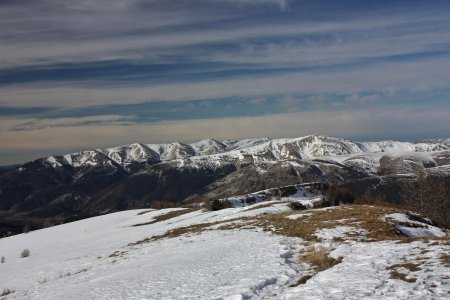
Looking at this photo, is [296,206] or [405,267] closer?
[405,267]

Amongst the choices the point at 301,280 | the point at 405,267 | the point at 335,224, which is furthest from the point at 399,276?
the point at 335,224

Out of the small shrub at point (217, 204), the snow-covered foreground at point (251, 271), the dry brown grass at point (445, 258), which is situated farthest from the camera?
the small shrub at point (217, 204)

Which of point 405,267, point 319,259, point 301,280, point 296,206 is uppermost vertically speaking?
point 405,267

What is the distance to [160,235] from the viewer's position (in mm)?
51500

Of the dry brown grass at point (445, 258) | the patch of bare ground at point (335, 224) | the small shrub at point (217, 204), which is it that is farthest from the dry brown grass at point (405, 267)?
the small shrub at point (217, 204)

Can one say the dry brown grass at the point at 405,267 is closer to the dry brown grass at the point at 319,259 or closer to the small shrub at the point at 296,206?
the dry brown grass at the point at 319,259

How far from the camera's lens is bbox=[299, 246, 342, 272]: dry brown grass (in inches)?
889

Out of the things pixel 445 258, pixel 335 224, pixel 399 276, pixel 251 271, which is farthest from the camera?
pixel 335 224

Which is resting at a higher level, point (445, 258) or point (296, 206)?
point (445, 258)

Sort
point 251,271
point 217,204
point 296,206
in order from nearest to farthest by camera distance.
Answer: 1. point 251,271
2. point 296,206
3. point 217,204

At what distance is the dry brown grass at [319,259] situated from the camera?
22.6m

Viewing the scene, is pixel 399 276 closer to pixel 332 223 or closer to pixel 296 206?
pixel 332 223

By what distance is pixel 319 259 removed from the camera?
78.7ft

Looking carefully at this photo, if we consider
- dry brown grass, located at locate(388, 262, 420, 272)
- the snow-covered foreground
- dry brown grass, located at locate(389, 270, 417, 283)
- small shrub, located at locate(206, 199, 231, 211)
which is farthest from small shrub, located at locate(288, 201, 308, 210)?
dry brown grass, located at locate(389, 270, 417, 283)
